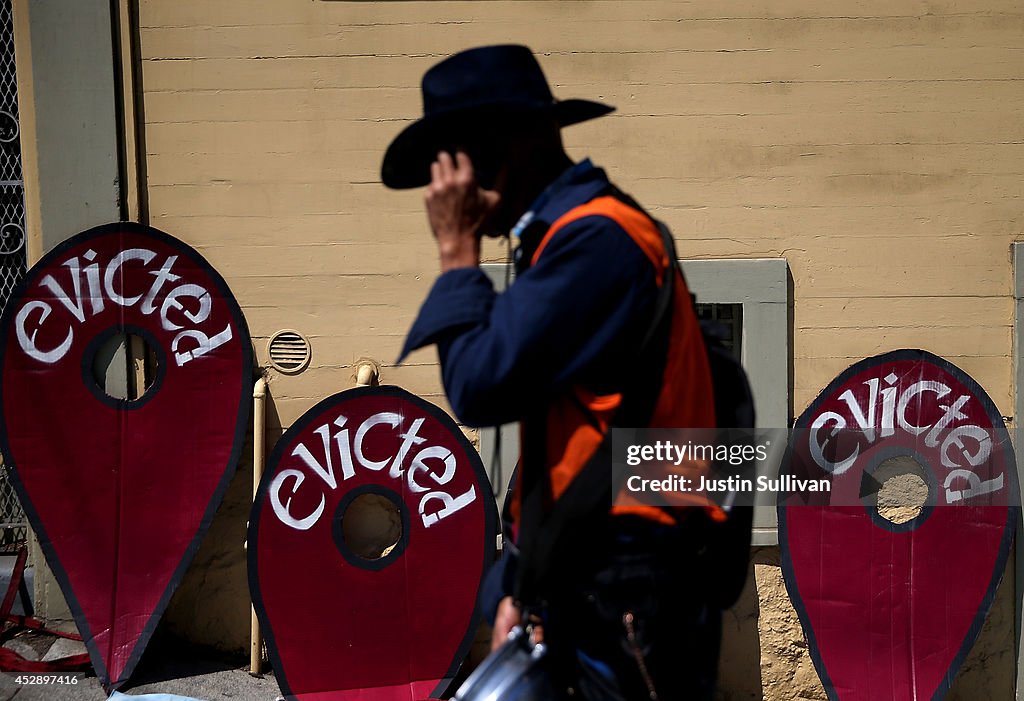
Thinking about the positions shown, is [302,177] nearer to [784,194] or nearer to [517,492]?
[784,194]

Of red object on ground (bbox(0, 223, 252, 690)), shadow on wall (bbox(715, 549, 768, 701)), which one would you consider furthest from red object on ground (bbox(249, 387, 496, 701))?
shadow on wall (bbox(715, 549, 768, 701))

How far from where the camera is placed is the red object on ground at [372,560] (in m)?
4.52

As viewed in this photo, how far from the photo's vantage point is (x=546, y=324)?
5.95 ft

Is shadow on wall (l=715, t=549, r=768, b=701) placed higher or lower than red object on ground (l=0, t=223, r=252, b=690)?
lower

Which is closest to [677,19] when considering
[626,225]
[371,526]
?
[371,526]

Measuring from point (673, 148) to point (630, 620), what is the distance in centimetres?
306

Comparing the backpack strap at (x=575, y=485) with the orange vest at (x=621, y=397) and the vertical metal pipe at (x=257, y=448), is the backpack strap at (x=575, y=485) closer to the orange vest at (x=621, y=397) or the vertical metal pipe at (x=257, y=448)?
the orange vest at (x=621, y=397)

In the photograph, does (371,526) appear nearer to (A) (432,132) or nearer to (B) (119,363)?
(B) (119,363)

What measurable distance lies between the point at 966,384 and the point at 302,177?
9.71 feet

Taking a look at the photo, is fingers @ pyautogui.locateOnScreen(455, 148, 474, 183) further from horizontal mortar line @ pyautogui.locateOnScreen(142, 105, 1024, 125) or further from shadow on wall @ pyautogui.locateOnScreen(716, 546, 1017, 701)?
shadow on wall @ pyautogui.locateOnScreen(716, 546, 1017, 701)

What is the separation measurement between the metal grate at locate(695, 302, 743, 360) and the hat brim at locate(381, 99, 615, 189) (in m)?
2.53

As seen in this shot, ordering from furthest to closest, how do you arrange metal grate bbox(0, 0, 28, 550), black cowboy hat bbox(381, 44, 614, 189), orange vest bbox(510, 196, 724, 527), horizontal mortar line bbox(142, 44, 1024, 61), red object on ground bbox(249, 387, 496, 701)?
1. metal grate bbox(0, 0, 28, 550)
2. horizontal mortar line bbox(142, 44, 1024, 61)
3. red object on ground bbox(249, 387, 496, 701)
4. black cowboy hat bbox(381, 44, 614, 189)
5. orange vest bbox(510, 196, 724, 527)

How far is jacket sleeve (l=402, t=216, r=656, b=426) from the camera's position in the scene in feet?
5.98

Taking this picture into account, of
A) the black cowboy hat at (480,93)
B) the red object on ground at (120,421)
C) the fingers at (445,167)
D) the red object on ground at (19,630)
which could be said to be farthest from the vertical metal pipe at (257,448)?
the fingers at (445,167)
